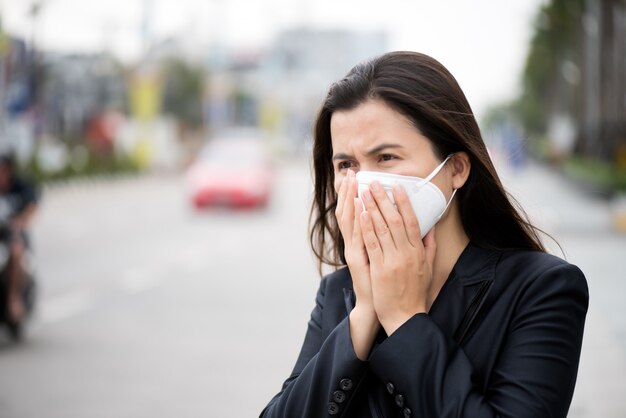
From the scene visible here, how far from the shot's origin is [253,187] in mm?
23031

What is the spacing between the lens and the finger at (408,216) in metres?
1.84

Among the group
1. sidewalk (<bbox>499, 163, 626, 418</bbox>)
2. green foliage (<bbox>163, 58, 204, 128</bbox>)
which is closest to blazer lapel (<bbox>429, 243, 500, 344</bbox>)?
sidewalk (<bbox>499, 163, 626, 418</bbox>)

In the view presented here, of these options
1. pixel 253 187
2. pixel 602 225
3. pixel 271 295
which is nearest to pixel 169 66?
pixel 253 187

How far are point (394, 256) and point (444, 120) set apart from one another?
32cm

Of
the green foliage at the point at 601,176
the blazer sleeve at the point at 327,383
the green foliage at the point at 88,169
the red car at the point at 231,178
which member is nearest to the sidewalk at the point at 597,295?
the blazer sleeve at the point at 327,383

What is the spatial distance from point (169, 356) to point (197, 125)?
2062 inches

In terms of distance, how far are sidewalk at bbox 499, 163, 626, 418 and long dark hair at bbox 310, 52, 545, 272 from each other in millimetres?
233

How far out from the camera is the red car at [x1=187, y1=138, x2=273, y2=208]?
22.6 meters

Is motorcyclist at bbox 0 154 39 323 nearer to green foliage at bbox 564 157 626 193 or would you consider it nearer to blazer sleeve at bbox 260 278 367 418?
blazer sleeve at bbox 260 278 367 418

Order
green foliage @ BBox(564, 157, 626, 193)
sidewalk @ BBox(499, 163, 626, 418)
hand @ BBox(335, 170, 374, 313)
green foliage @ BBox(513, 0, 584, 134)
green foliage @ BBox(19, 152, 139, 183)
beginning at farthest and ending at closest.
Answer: green foliage @ BBox(513, 0, 584, 134) → green foliage @ BBox(19, 152, 139, 183) → green foliage @ BBox(564, 157, 626, 193) → sidewalk @ BBox(499, 163, 626, 418) → hand @ BBox(335, 170, 374, 313)

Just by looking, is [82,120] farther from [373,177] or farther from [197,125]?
[373,177]

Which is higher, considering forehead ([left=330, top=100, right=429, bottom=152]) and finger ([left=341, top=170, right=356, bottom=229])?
forehead ([left=330, top=100, right=429, bottom=152])

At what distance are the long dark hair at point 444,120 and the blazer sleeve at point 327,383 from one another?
1.26ft

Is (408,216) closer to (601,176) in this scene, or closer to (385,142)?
(385,142)
